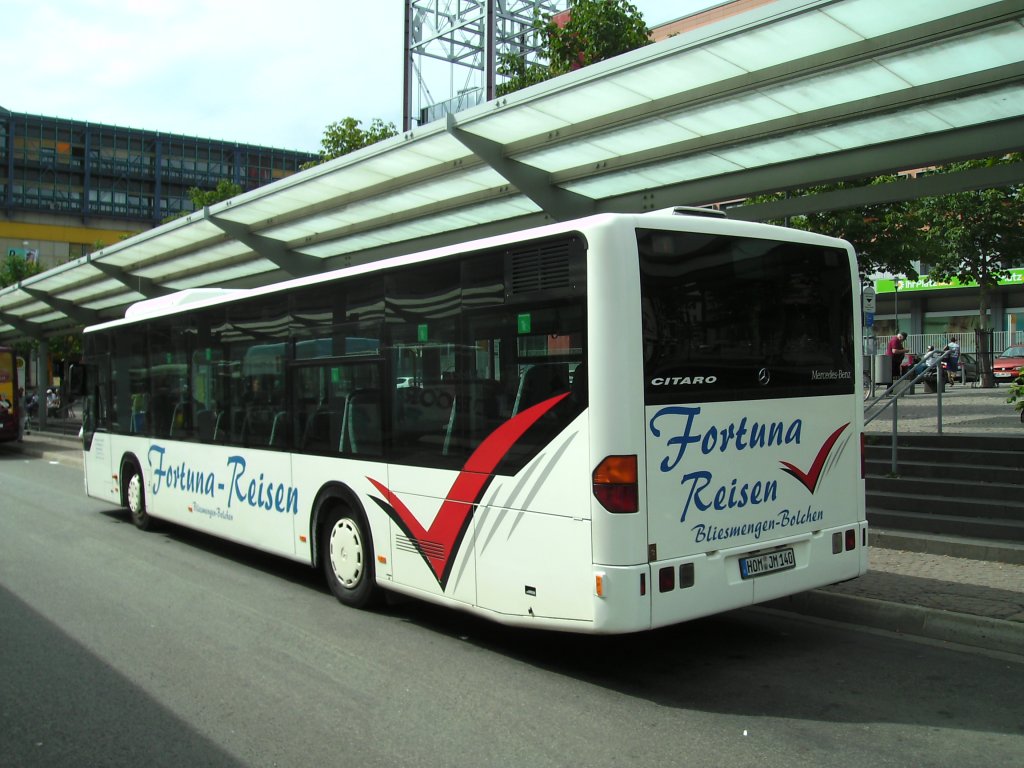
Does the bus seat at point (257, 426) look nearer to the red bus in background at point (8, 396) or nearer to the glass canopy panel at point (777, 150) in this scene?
the glass canopy panel at point (777, 150)

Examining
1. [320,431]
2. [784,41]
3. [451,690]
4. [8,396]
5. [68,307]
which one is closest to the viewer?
[451,690]

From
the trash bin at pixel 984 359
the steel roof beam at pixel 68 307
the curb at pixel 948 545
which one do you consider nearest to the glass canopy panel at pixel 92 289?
the steel roof beam at pixel 68 307

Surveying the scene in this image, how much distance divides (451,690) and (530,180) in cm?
653

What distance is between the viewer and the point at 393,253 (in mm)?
13438

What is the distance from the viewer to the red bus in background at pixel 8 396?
24703 mm

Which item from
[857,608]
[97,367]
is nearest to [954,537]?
[857,608]

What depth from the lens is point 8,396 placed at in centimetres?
2509

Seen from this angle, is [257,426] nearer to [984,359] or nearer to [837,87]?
[837,87]

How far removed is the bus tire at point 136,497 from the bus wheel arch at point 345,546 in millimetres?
4572

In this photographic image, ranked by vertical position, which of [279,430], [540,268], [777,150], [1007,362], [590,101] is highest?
[590,101]

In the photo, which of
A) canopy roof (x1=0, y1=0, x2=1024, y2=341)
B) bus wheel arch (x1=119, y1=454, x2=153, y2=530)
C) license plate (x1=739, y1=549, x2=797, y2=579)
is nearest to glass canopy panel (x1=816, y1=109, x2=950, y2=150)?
canopy roof (x1=0, y1=0, x2=1024, y2=341)

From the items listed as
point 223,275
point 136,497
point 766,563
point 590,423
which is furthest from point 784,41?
point 223,275

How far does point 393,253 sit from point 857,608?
890 centimetres

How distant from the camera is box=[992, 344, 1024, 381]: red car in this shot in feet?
103
